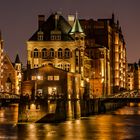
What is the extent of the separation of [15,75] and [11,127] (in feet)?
Answer: 352

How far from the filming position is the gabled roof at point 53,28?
12297 cm

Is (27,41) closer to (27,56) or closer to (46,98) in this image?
(27,56)

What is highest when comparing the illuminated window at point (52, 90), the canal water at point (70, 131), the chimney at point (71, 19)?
the chimney at point (71, 19)

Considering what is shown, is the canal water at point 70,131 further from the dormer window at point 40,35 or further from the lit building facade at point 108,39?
the lit building facade at point 108,39

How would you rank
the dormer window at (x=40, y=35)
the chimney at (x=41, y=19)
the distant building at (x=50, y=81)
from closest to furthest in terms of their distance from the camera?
the distant building at (x=50, y=81) → the dormer window at (x=40, y=35) → the chimney at (x=41, y=19)

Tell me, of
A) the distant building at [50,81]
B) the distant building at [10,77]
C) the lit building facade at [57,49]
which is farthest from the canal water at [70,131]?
the distant building at [10,77]

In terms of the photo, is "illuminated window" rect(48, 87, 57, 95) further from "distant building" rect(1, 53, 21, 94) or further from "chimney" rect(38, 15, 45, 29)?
"distant building" rect(1, 53, 21, 94)

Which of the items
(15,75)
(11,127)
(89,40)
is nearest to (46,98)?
(11,127)

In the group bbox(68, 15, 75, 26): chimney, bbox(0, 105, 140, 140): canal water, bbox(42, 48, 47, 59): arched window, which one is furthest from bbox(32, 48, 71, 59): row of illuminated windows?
bbox(0, 105, 140, 140): canal water

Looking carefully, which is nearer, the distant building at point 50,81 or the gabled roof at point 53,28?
the distant building at point 50,81

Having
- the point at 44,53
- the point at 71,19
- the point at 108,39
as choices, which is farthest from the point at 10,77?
the point at 44,53

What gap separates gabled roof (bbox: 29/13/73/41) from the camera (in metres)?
123

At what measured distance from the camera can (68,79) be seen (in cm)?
10531

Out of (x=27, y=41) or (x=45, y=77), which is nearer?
(x=45, y=77)
